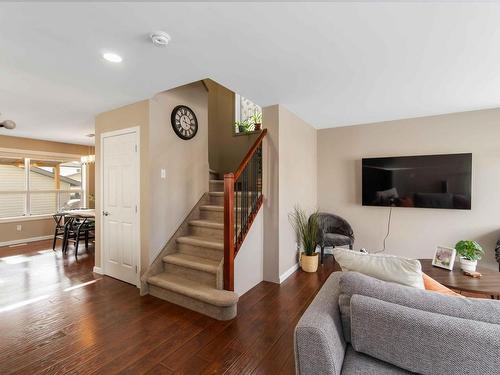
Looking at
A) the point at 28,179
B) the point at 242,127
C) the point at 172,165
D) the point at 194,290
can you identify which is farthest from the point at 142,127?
the point at 28,179

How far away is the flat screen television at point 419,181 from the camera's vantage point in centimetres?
358

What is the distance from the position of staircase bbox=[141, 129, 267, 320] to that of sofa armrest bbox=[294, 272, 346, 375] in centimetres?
129

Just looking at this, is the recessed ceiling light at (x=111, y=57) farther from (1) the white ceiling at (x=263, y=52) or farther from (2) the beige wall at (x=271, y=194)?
(2) the beige wall at (x=271, y=194)

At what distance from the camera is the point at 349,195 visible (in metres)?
4.45

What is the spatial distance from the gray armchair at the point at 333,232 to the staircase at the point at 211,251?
1.38m

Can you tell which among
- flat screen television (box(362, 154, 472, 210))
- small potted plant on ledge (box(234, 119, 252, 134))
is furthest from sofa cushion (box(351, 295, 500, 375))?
small potted plant on ledge (box(234, 119, 252, 134))

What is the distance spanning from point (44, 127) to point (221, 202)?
3.78 m

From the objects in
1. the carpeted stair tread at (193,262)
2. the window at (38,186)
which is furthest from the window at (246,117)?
the window at (38,186)

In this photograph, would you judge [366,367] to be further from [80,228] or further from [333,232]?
[80,228]

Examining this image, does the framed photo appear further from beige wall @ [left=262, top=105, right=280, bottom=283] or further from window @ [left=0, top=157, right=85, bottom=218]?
window @ [left=0, top=157, right=85, bottom=218]

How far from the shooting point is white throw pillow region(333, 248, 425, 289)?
1395 millimetres

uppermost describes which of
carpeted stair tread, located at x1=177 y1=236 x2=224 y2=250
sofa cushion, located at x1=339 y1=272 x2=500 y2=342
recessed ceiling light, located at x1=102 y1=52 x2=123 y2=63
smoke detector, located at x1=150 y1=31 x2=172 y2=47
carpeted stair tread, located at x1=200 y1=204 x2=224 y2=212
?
recessed ceiling light, located at x1=102 y1=52 x2=123 y2=63

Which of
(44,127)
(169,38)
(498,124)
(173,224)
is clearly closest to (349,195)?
(498,124)

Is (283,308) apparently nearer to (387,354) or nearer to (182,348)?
(182,348)
